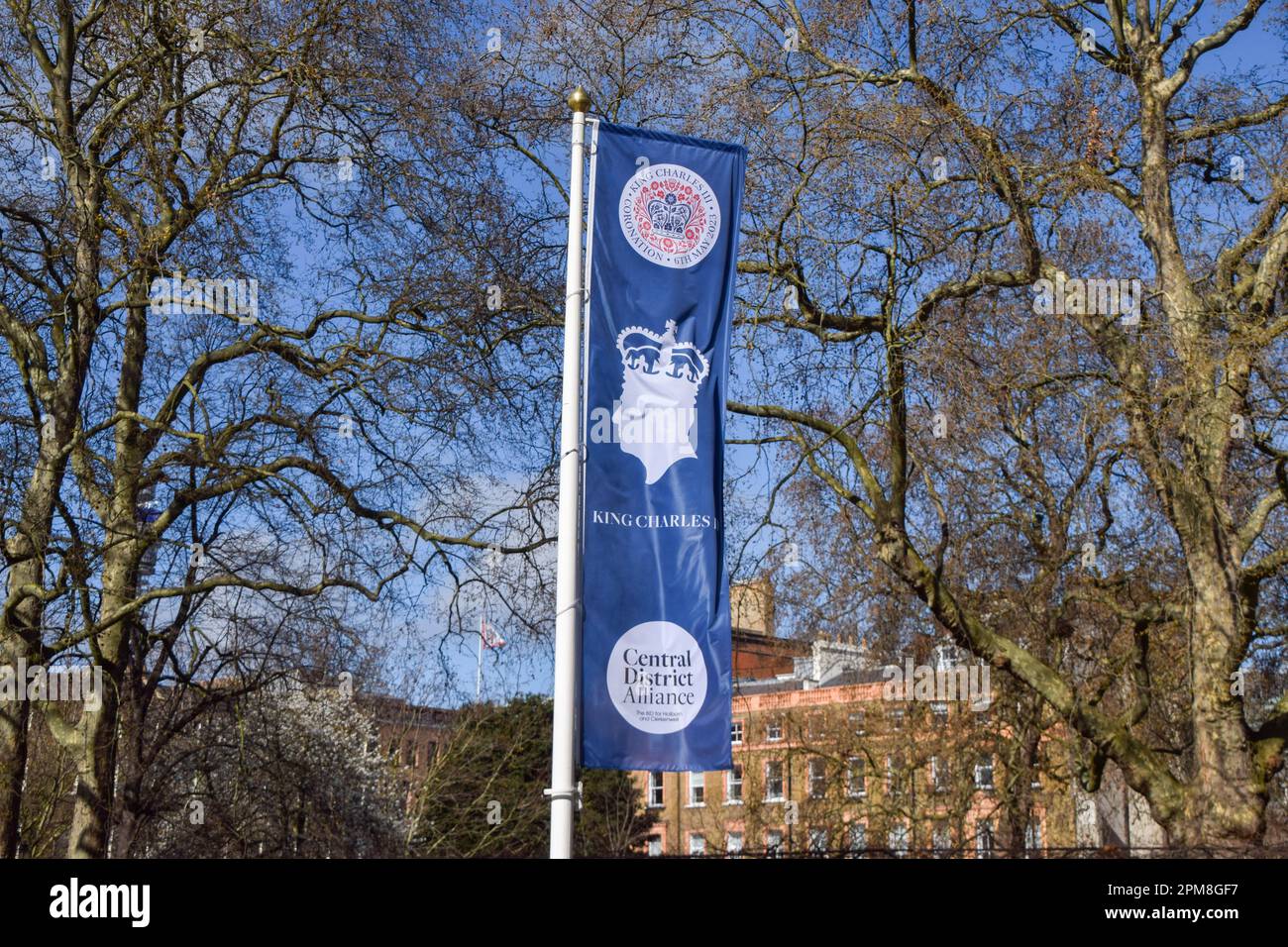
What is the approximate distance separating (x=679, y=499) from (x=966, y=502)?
9.59 meters

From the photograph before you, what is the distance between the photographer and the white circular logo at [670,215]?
9234mm

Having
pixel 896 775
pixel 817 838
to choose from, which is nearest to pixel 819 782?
pixel 817 838

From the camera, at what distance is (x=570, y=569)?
8492 mm

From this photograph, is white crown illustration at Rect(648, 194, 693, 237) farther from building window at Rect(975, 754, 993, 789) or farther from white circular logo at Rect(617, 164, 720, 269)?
building window at Rect(975, 754, 993, 789)

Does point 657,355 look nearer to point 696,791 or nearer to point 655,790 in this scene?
point 696,791

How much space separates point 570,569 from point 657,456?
36.0 inches

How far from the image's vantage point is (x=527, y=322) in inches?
616

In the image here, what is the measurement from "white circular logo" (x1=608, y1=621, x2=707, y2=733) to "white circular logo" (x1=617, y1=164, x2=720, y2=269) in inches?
99.9

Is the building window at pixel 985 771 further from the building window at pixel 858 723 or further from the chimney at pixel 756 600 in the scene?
the chimney at pixel 756 600

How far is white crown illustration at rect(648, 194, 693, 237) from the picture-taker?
930cm
